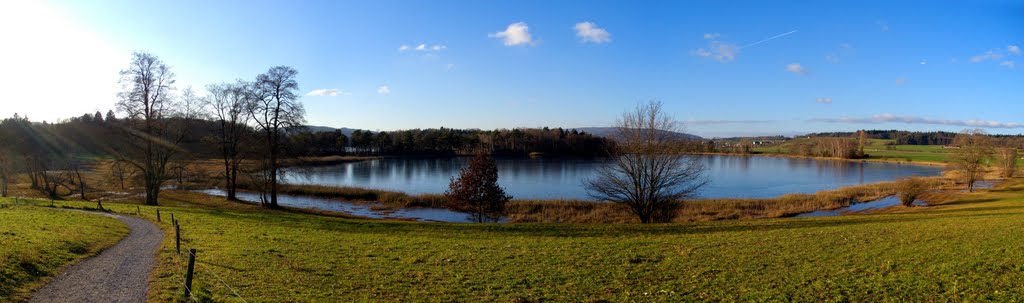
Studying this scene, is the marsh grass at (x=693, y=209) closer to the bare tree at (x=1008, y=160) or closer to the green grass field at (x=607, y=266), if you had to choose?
the green grass field at (x=607, y=266)

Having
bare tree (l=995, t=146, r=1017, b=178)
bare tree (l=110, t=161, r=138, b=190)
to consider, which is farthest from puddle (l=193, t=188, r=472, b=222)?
bare tree (l=995, t=146, r=1017, b=178)

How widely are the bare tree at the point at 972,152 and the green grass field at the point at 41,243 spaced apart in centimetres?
6577

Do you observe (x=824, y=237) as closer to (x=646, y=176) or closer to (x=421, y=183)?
(x=646, y=176)

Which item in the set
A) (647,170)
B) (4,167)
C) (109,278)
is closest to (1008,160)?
(647,170)

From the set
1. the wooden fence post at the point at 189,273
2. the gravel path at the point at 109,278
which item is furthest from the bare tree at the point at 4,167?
the wooden fence post at the point at 189,273

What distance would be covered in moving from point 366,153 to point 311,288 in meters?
125

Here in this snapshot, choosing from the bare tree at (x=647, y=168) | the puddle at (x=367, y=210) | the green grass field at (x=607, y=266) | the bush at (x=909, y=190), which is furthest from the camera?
the bush at (x=909, y=190)

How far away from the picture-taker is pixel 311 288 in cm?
855

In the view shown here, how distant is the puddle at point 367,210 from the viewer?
3294cm

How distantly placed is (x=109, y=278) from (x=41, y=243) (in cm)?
376

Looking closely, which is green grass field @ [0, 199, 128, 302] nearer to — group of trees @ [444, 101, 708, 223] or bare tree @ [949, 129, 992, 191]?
group of trees @ [444, 101, 708, 223]

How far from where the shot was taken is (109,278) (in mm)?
9281

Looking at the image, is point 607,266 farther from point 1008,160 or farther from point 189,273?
point 1008,160

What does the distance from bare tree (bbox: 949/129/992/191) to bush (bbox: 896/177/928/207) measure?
3.81 m
